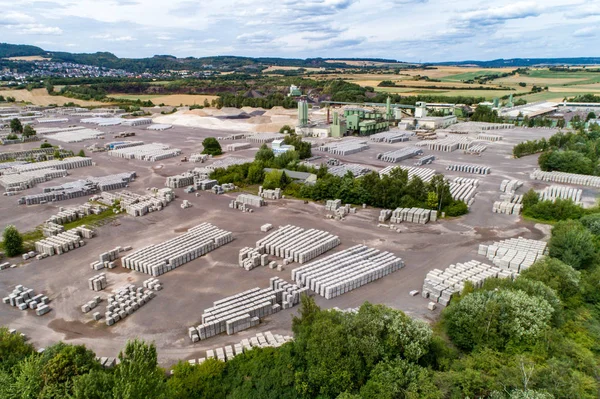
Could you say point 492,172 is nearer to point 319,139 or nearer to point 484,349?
point 319,139

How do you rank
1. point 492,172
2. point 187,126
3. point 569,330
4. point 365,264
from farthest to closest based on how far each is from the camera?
point 187,126 → point 492,172 → point 365,264 → point 569,330

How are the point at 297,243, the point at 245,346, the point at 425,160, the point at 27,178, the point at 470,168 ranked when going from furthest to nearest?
the point at 425,160 → the point at 470,168 → the point at 27,178 → the point at 297,243 → the point at 245,346

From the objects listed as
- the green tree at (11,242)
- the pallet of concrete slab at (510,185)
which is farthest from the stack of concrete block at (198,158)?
the pallet of concrete slab at (510,185)

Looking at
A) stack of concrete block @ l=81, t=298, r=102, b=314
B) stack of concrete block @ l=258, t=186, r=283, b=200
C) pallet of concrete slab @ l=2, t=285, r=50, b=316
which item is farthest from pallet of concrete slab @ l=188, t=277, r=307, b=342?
stack of concrete block @ l=258, t=186, r=283, b=200

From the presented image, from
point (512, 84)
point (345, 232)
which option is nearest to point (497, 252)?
point (345, 232)

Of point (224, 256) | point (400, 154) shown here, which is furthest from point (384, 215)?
point (400, 154)

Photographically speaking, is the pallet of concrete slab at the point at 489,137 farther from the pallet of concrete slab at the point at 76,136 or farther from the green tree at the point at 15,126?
the green tree at the point at 15,126

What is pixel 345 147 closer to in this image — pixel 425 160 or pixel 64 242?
pixel 425 160
